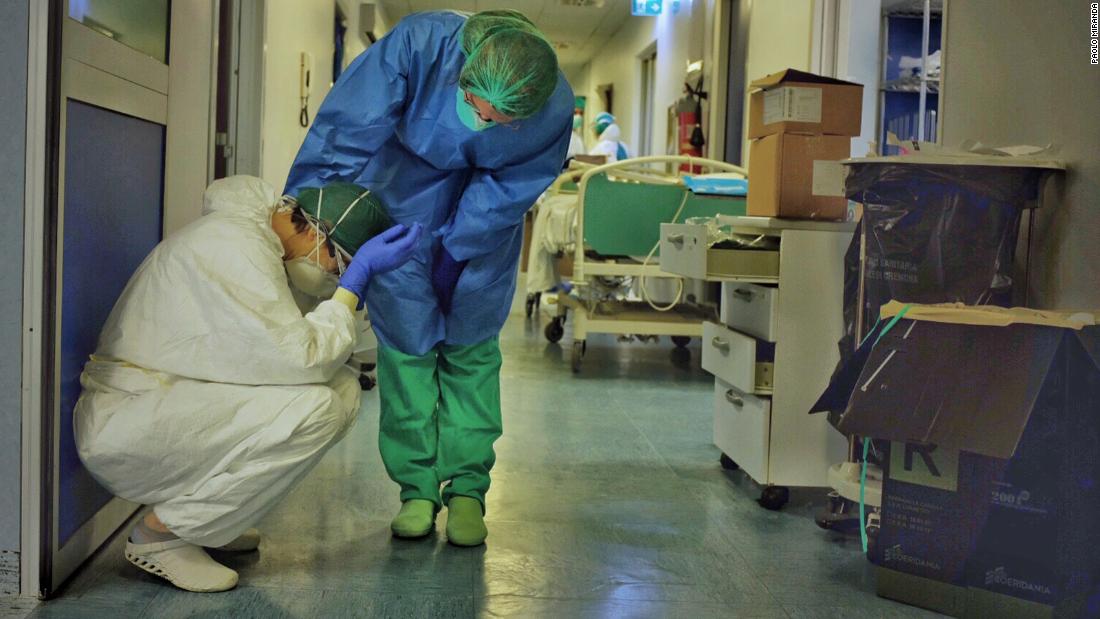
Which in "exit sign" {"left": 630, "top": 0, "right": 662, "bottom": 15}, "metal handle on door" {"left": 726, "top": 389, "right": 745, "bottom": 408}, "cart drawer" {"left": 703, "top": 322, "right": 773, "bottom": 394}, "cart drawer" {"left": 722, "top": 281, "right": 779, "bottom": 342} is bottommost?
"metal handle on door" {"left": 726, "top": 389, "right": 745, "bottom": 408}


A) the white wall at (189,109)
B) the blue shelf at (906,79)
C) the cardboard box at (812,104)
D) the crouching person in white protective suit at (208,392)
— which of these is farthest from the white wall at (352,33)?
the crouching person in white protective suit at (208,392)

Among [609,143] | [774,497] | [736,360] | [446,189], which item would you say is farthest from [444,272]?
[609,143]

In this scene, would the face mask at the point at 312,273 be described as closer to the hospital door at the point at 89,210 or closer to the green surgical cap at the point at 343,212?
the green surgical cap at the point at 343,212

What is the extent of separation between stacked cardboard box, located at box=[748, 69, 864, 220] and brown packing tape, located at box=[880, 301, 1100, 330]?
0.88 metres

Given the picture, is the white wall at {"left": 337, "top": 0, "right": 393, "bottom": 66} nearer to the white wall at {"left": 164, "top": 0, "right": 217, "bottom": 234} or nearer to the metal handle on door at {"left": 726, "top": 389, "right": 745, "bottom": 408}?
the white wall at {"left": 164, "top": 0, "right": 217, "bottom": 234}

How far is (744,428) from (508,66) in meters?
1.31

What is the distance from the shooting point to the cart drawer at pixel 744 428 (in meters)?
2.70

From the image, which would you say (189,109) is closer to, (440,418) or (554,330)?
(440,418)

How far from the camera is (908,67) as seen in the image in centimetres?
482

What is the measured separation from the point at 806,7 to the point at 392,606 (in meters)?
3.77

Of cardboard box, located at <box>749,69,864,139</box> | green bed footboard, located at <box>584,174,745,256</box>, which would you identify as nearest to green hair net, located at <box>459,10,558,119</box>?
cardboard box, located at <box>749,69,864,139</box>

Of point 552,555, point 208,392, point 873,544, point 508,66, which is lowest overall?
point 552,555

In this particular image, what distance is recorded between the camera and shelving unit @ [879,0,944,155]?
4.77 metres

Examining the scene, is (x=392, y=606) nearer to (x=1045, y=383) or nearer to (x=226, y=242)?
(x=226, y=242)
